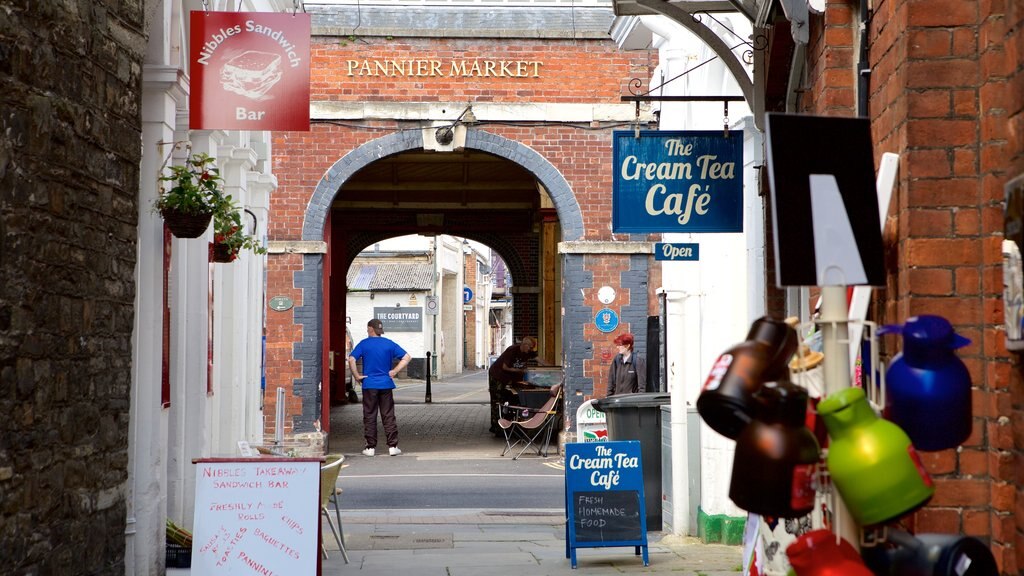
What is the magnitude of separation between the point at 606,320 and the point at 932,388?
14685 mm

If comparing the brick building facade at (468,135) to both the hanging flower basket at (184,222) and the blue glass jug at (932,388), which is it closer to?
the hanging flower basket at (184,222)

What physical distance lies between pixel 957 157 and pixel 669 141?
393cm

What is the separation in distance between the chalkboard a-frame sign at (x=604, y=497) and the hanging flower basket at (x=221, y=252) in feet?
8.93

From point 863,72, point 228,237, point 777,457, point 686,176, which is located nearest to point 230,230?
point 228,237

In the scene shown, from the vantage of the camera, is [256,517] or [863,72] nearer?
[863,72]

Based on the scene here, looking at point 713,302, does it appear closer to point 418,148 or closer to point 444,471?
point 444,471

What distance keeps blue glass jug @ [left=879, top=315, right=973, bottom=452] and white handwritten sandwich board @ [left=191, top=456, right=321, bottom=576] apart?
14.2ft

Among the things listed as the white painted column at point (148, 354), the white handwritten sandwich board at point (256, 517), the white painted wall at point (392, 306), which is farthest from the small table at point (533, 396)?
the white painted wall at point (392, 306)

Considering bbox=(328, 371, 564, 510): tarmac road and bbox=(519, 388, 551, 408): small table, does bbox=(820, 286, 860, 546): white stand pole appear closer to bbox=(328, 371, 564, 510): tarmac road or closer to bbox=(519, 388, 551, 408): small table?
bbox=(328, 371, 564, 510): tarmac road

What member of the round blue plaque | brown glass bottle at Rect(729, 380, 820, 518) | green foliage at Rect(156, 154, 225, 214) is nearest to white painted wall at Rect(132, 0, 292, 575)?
green foliage at Rect(156, 154, 225, 214)

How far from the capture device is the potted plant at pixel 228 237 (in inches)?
324

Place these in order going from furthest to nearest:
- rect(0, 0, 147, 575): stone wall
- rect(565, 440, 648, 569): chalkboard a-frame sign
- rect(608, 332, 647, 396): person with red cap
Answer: rect(608, 332, 647, 396): person with red cap → rect(565, 440, 648, 569): chalkboard a-frame sign → rect(0, 0, 147, 575): stone wall

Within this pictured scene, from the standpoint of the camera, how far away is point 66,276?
5.63 m

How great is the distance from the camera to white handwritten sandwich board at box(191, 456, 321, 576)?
650 cm
